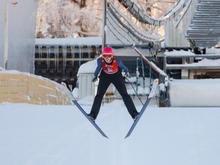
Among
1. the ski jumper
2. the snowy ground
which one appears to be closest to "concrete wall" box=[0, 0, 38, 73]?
the snowy ground

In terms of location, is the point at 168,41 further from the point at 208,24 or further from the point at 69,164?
the point at 69,164

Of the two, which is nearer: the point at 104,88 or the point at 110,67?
the point at 110,67

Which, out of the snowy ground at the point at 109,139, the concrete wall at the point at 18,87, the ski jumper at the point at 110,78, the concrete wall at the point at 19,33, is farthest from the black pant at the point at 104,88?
the concrete wall at the point at 19,33

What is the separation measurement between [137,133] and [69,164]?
2169 millimetres

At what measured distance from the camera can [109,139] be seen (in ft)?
23.1

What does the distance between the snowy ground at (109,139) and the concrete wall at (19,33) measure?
4.34 m

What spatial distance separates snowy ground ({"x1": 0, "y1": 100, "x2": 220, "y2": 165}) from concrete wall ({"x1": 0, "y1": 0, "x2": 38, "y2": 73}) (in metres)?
4.34

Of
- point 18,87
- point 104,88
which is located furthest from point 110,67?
point 18,87

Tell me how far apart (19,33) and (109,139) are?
8654 millimetres

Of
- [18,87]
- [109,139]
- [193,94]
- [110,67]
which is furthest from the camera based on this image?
[193,94]

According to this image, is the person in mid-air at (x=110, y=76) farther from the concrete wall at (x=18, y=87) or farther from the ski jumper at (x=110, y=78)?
the concrete wall at (x=18, y=87)

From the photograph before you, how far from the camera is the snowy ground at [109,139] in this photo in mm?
5801

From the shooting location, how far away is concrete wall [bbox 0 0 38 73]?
1379cm

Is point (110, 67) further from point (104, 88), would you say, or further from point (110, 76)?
point (104, 88)
